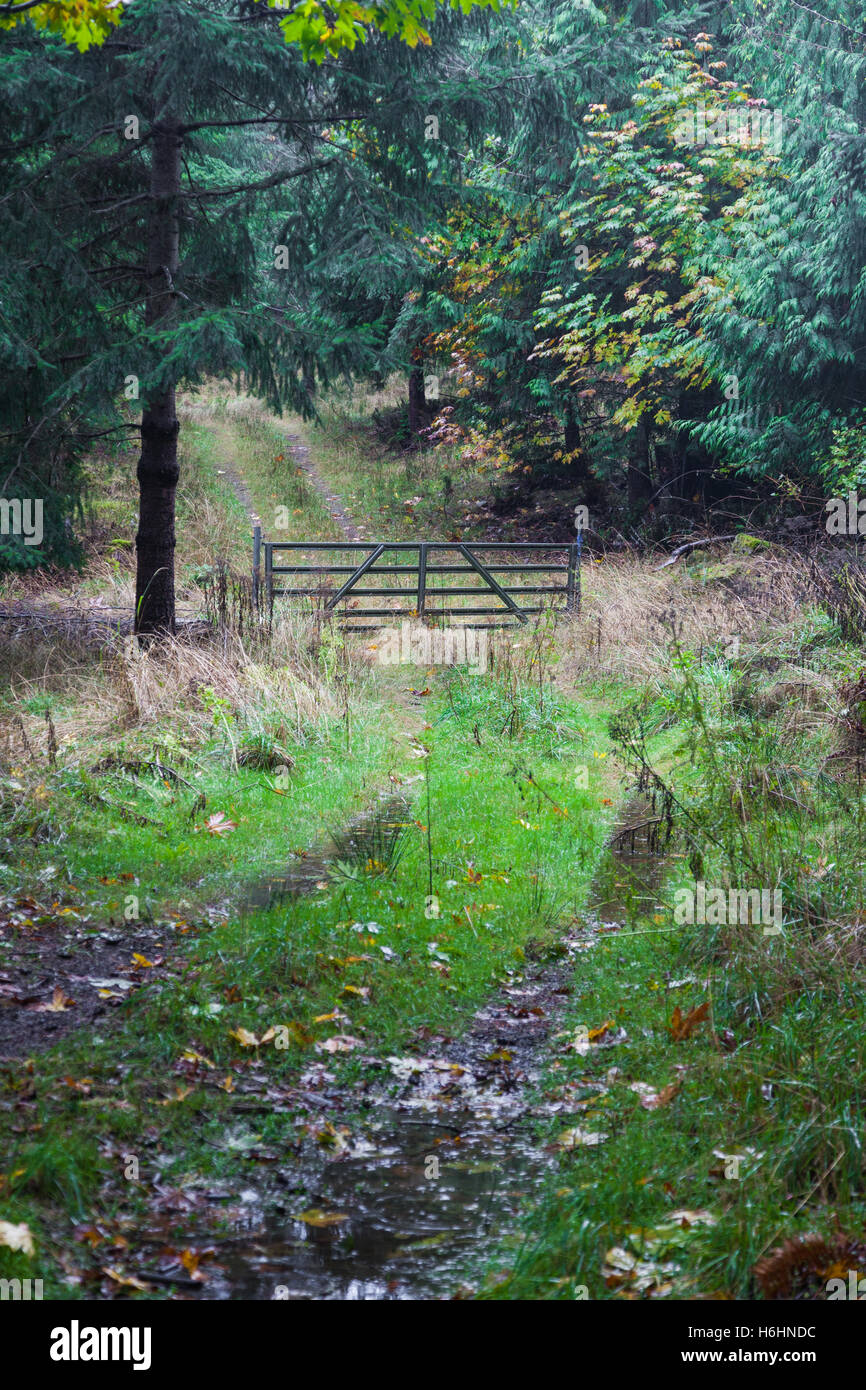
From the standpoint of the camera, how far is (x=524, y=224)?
2066 cm

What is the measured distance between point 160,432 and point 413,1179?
355 inches

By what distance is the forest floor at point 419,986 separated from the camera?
3430 millimetres

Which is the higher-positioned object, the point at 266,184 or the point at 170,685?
the point at 266,184

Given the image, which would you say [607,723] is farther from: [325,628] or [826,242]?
[826,242]

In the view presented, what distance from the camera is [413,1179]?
3.95 meters

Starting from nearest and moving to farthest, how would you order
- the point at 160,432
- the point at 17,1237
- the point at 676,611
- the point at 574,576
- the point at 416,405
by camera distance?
the point at 17,1237
the point at 160,432
the point at 676,611
the point at 574,576
the point at 416,405

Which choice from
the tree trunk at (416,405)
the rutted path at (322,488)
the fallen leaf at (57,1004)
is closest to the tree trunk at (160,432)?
the fallen leaf at (57,1004)

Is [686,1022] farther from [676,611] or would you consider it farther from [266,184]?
[266,184]

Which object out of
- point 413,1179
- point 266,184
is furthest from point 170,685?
point 413,1179

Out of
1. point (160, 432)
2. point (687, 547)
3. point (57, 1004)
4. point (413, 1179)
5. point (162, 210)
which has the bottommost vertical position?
point (413, 1179)

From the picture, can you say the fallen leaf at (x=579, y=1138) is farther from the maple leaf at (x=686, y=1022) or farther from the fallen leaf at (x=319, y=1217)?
the fallen leaf at (x=319, y=1217)

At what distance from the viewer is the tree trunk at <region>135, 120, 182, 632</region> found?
35.2ft

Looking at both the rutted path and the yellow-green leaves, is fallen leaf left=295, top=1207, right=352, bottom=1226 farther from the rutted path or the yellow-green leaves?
the rutted path

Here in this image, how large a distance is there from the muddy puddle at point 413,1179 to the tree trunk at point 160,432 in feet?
24.8
